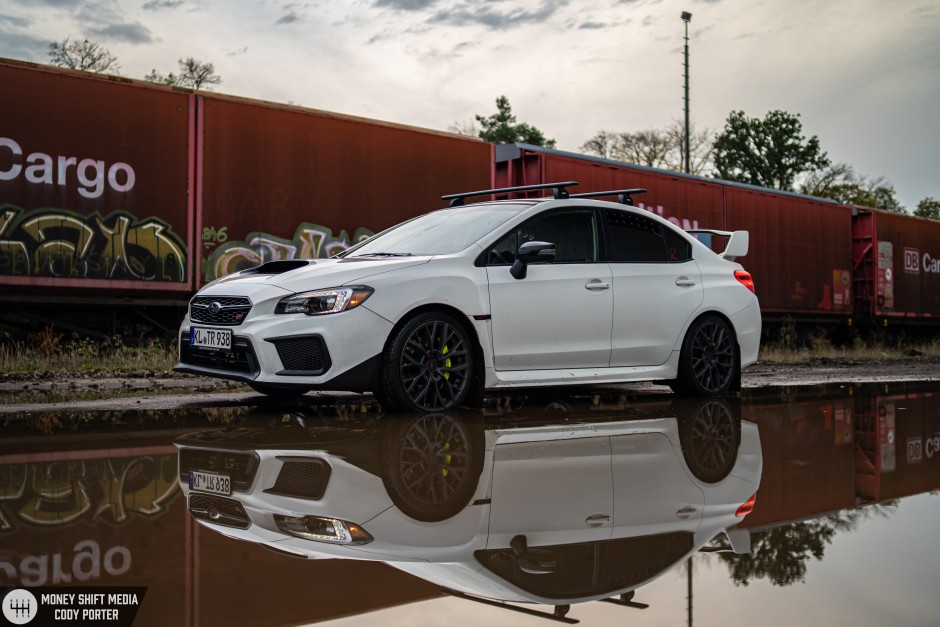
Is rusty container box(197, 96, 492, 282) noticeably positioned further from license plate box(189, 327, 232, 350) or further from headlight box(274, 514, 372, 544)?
headlight box(274, 514, 372, 544)

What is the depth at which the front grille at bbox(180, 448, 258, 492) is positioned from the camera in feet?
14.5

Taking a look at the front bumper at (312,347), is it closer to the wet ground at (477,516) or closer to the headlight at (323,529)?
the wet ground at (477,516)

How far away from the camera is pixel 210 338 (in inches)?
280

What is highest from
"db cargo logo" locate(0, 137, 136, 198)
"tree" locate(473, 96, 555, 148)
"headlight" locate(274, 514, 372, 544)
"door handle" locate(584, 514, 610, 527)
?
"tree" locate(473, 96, 555, 148)

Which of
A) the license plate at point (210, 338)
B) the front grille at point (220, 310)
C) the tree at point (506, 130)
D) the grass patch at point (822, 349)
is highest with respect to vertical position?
the tree at point (506, 130)

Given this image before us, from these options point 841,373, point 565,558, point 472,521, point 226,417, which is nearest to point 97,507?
point 472,521

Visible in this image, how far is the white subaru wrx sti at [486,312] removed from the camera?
6676 mm

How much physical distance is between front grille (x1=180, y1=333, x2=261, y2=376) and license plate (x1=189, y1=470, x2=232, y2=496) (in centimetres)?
219

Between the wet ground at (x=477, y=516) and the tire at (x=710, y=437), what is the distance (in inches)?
1.3

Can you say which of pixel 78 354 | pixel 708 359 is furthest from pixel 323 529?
pixel 78 354

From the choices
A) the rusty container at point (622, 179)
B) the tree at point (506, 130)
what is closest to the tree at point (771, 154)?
the tree at point (506, 130)

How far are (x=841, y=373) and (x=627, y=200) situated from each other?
5.95 m

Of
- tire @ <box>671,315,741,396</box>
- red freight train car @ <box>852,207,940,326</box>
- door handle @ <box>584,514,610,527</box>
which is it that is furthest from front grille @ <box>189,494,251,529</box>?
red freight train car @ <box>852,207,940,326</box>

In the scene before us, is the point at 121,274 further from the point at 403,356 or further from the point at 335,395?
the point at 403,356
